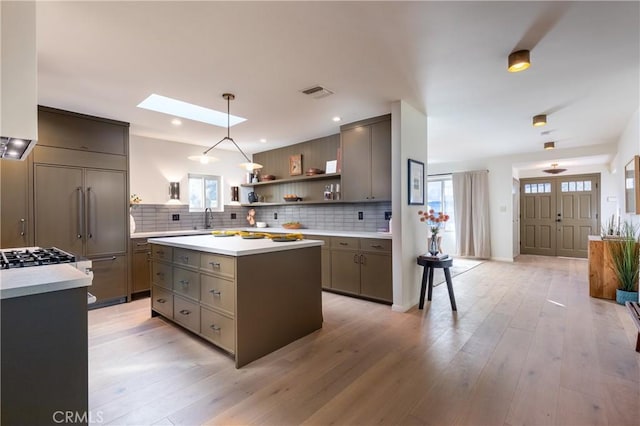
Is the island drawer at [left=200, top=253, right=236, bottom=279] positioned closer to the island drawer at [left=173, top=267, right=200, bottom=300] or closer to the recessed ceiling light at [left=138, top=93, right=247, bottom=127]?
the island drawer at [left=173, top=267, right=200, bottom=300]

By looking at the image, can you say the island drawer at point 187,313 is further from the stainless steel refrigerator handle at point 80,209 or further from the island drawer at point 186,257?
the stainless steel refrigerator handle at point 80,209

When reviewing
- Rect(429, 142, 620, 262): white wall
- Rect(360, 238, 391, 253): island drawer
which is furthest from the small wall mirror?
Rect(360, 238, 391, 253): island drawer

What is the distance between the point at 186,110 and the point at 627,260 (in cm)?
594

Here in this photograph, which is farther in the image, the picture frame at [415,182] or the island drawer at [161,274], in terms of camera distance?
the picture frame at [415,182]

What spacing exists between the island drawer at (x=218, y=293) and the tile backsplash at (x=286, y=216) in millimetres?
2641

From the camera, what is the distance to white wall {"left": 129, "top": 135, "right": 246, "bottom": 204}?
467 centimetres

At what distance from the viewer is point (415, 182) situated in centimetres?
378

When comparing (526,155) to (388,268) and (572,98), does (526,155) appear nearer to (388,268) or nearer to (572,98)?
(572,98)

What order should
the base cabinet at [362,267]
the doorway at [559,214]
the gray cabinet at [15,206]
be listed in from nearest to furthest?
the gray cabinet at [15,206] → the base cabinet at [362,267] → the doorway at [559,214]

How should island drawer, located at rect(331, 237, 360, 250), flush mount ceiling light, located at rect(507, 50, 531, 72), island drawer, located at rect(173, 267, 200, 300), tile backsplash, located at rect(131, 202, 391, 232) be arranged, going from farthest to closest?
tile backsplash, located at rect(131, 202, 391, 232) → island drawer, located at rect(331, 237, 360, 250) → island drawer, located at rect(173, 267, 200, 300) → flush mount ceiling light, located at rect(507, 50, 531, 72)

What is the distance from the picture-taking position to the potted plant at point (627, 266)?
12.0 feet

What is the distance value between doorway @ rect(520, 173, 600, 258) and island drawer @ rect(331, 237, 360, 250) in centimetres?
645

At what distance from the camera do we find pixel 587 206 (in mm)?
7172

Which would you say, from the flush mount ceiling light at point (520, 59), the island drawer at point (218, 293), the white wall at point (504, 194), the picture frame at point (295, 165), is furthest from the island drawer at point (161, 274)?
the white wall at point (504, 194)
